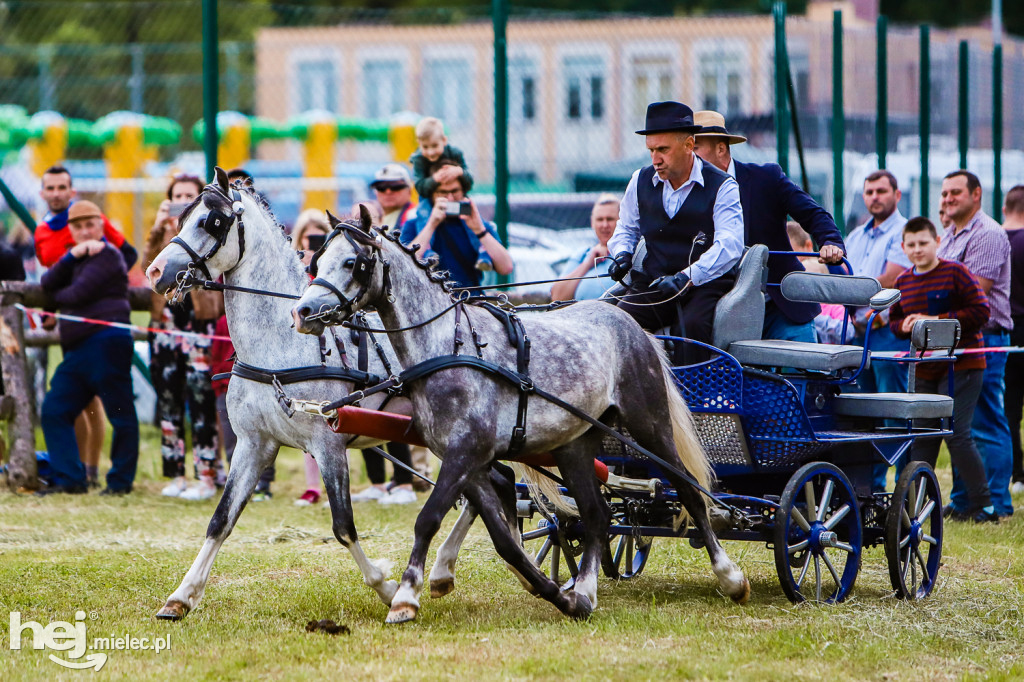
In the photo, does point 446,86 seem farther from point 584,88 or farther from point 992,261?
point 992,261

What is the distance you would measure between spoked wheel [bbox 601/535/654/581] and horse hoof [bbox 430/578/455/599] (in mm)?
997

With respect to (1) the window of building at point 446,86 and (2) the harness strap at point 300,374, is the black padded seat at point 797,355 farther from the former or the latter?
(1) the window of building at point 446,86

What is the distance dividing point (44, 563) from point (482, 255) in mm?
3332

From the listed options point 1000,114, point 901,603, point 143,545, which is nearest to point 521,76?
point 1000,114

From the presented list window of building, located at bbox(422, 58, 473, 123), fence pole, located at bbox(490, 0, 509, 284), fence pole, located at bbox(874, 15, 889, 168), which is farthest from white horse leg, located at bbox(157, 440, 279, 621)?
window of building, located at bbox(422, 58, 473, 123)

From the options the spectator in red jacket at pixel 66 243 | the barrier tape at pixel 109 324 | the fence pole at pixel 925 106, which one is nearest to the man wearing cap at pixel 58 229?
the spectator in red jacket at pixel 66 243

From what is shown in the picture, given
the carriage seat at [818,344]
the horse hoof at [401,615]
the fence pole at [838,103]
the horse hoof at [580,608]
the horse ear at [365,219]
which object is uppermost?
the fence pole at [838,103]

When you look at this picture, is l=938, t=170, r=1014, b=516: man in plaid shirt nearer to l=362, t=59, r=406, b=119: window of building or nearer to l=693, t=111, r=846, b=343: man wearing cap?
l=693, t=111, r=846, b=343: man wearing cap

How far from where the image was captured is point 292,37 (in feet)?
80.4

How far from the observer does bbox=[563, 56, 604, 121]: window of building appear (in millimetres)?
14086

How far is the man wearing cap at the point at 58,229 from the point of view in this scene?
966cm

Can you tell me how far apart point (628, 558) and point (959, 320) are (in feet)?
9.57

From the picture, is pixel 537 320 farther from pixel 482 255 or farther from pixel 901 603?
pixel 482 255

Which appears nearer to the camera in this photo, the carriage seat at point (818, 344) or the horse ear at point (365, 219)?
the horse ear at point (365, 219)
